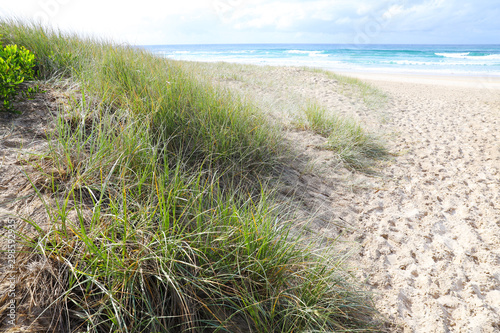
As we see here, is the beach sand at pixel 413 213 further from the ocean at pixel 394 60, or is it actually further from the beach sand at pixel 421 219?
the ocean at pixel 394 60

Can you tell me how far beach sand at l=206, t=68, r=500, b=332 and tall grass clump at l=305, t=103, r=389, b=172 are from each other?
0.21 m

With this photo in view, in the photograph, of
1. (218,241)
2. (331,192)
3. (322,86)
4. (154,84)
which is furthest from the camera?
(322,86)

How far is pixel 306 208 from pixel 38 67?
3449 millimetres

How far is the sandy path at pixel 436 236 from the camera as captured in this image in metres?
1.84

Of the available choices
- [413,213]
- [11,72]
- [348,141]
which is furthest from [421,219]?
[11,72]

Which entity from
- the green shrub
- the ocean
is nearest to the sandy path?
the green shrub

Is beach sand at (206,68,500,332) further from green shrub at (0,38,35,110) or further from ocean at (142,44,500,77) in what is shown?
ocean at (142,44,500,77)

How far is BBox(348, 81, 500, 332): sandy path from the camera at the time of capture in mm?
1844

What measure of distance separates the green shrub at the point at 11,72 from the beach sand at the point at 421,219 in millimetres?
2726

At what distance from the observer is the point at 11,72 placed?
2.27 m

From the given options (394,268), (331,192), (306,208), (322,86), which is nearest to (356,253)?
(394,268)

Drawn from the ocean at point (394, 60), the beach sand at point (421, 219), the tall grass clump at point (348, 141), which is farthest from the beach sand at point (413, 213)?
the ocean at point (394, 60)

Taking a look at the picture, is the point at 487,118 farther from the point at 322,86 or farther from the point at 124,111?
the point at 124,111

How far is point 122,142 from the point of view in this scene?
1.99 m
